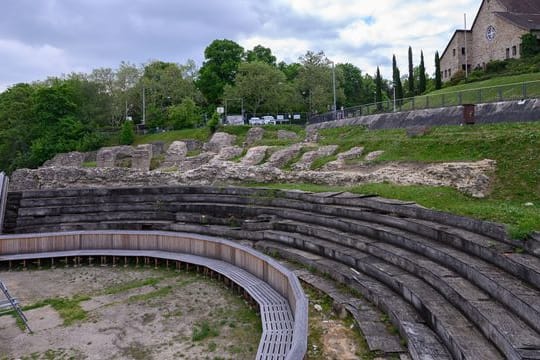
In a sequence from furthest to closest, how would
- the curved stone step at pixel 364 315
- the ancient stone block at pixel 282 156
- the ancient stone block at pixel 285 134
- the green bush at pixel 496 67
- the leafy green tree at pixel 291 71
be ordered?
1. the leafy green tree at pixel 291 71
2. the ancient stone block at pixel 285 134
3. the green bush at pixel 496 67
4. the ancient stone block at pixel 282 156
5. the curved stone step at pixel 364 315

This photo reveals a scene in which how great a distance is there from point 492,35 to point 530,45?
6.73m

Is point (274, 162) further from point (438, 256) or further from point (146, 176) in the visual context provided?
point (438, 256)

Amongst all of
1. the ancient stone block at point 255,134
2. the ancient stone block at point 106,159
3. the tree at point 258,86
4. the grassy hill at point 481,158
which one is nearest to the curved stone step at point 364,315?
the grassy hill at point 481,158

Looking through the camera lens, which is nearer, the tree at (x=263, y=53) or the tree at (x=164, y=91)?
the tree at (x=164, y=91)

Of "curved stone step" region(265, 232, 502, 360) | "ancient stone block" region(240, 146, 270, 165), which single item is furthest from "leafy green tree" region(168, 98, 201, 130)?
"curved stone step" region(265, 232, 502, 360)

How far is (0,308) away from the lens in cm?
898

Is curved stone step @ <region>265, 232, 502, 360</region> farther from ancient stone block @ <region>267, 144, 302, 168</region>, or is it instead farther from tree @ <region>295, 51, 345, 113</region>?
tree @ <region>295, 51, 345, 113</region>

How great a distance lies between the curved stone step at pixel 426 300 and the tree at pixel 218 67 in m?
50.5

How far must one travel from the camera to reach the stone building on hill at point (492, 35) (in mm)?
37812

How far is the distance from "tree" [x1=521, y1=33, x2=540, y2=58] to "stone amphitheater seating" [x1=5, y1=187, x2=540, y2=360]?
3095 centimetres

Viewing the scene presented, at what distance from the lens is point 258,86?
45844 mm

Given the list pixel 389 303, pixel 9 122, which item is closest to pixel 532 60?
pixel 389 303

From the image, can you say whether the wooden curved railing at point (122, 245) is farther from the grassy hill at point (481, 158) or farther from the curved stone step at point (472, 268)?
the grassy hill at point (481, 158)

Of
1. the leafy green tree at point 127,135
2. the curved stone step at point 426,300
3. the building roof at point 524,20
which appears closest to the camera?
the curved stone step at point 426,300
